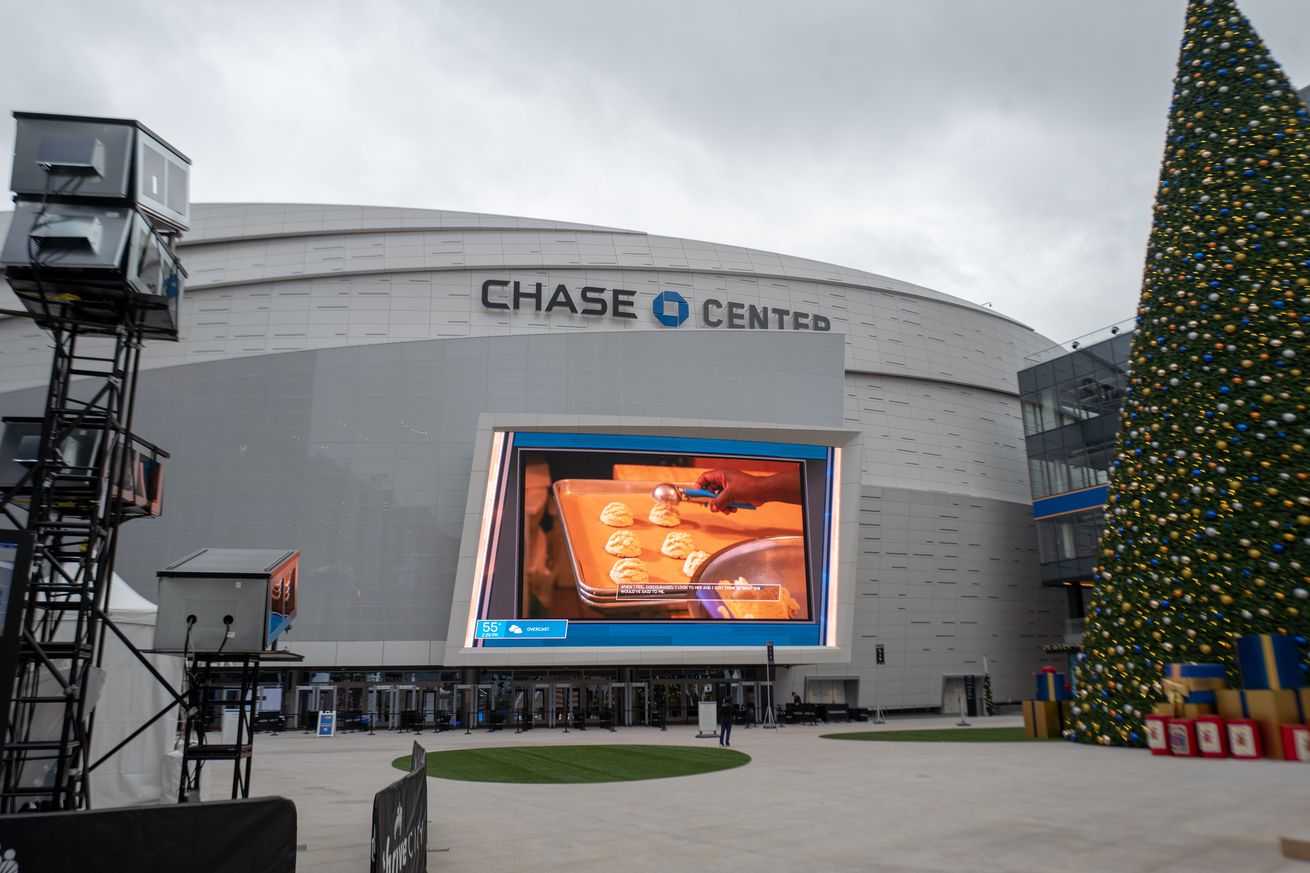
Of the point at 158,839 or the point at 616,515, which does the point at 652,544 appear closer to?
the point at 616,515

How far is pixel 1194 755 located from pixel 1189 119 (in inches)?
569

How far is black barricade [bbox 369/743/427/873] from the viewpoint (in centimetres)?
566

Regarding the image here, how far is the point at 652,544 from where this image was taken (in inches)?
1330

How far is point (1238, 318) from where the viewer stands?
726 inches

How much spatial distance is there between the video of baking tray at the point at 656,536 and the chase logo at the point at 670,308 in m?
11.0

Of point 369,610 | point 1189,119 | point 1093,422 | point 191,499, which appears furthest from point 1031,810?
point 1093,422

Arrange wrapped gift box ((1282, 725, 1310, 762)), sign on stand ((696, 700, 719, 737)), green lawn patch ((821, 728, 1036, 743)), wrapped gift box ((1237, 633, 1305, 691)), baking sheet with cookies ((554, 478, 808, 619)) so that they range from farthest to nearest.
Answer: baking sheet with cookies ((554, 478, 808, 619)), sign on stand ((696, 700, 719, 737)), green lawn patch ((821, 728, 1036, 743)), wrapped gift box ((1237, 633, 1305, 691)), wrapped gift box ((1282, 725, 1310, 762))

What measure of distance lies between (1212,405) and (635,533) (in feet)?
66.7

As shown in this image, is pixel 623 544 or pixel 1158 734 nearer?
pixel 1158 734

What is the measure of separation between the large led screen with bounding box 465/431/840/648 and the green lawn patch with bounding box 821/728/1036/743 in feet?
20.0

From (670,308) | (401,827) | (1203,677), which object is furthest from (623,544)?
(401,827)

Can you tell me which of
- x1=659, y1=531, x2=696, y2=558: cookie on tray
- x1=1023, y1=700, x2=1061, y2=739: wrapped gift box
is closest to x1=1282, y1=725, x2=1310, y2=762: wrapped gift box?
x1=1023, y1=700, x2=1061, y2=739: wrapped gift box

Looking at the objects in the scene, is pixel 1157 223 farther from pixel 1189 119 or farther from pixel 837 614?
pixel 837 614

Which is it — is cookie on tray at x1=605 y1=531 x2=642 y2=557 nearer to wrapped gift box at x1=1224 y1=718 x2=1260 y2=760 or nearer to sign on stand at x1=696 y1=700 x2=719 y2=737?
sign on stand at x1=696 y1=700 x2=719 y2=737
